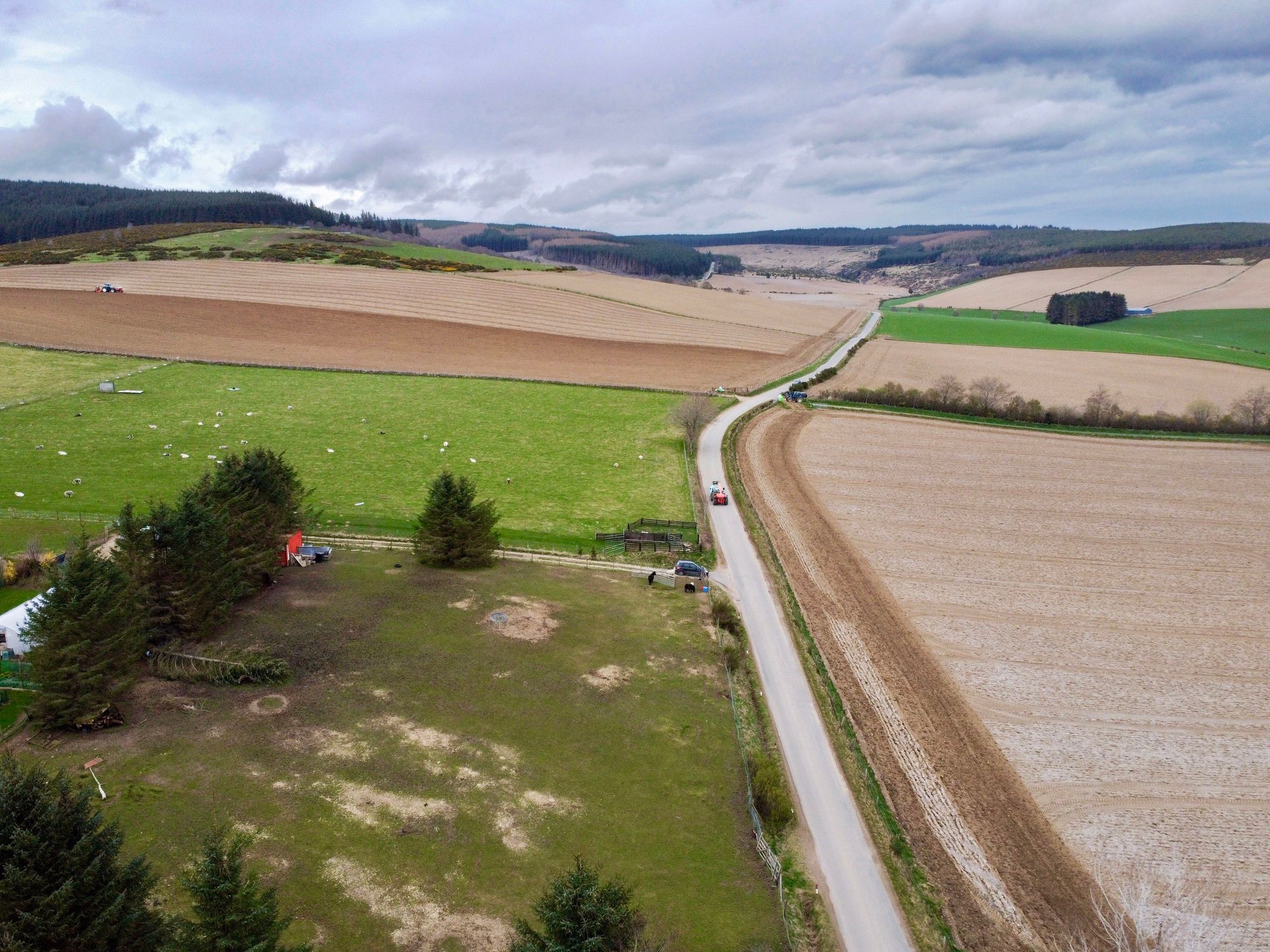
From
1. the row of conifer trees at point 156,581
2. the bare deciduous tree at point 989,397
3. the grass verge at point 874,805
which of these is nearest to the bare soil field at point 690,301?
the bare deciduous tree at point 989,397

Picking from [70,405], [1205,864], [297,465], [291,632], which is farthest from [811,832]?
[70,405]

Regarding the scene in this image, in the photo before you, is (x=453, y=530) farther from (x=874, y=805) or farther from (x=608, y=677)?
(x=874, y=805)

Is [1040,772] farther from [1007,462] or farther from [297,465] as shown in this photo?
[297,465]

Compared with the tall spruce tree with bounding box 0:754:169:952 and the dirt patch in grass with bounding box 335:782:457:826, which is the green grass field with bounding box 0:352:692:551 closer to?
the dirt patch in grass with bounding box 335:782:457:826

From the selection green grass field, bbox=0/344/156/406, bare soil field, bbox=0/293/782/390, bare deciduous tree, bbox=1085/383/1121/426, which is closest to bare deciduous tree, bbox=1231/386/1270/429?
bare deciduous tree, bbox=1085/383/1121/426

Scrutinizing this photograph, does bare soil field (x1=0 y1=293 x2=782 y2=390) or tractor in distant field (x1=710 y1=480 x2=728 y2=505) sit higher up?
bare soil field (x1=0 y1=293 x2=782 y2=390)

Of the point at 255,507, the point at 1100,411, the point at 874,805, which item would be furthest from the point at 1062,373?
the point at 255,507

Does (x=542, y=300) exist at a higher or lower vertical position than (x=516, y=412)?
higher
